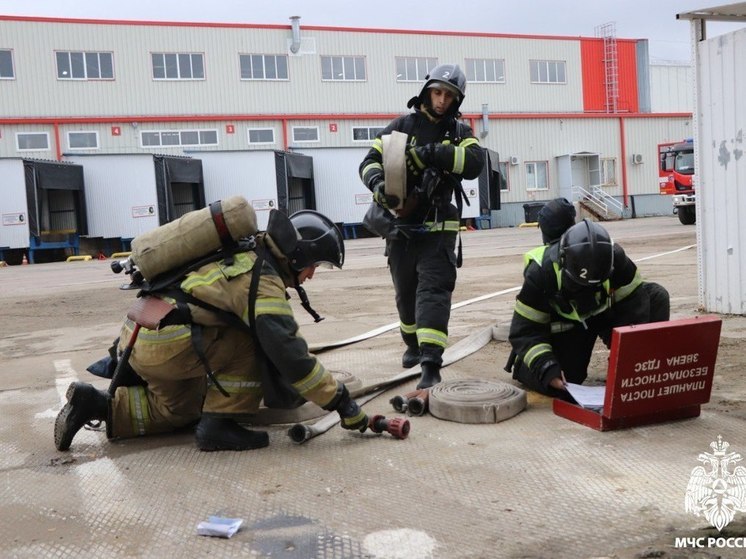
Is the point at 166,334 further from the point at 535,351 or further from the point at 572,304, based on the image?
the point at 572,304

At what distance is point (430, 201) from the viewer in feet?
15.2

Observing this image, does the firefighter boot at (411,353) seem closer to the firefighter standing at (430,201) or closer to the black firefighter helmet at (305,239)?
the firefighter standing at (430,201)

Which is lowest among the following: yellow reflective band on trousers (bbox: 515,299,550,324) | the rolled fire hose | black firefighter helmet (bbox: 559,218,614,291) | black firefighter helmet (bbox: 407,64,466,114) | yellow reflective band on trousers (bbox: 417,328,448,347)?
the rolled fire hose

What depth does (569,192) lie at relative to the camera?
121ft

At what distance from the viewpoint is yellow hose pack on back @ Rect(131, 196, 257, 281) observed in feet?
10.9

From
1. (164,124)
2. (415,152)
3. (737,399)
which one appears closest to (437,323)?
(415,152)

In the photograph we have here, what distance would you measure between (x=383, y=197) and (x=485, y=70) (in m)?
34.8

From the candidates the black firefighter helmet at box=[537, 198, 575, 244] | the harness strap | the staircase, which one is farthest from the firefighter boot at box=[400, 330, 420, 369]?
the staircase

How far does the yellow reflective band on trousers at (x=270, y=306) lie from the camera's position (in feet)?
10.6

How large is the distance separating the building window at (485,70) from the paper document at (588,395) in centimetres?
3438

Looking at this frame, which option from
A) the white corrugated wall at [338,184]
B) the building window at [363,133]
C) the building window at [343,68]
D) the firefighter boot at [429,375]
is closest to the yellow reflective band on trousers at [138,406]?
the firefighter boot at [429,375]

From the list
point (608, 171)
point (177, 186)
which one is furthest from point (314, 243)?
point (608, 171)

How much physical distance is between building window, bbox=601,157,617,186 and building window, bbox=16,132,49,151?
2403 cm

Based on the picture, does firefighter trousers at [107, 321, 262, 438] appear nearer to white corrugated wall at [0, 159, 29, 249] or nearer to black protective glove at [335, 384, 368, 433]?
black protective glove at [335, 384, 368, 433]
